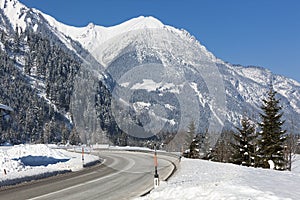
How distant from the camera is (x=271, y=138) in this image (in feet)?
115

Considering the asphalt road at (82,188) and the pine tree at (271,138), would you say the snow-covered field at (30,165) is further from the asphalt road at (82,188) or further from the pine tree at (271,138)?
the pine tree at (271,138)

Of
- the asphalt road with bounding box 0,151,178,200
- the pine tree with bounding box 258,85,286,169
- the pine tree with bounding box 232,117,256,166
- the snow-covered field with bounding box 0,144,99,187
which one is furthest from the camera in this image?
the pine tree with bounding box 232,117,256,166

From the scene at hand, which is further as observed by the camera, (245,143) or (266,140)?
(245,143)

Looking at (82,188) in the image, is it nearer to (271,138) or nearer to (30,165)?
(30,165)

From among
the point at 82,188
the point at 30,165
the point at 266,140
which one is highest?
the point at 266,140

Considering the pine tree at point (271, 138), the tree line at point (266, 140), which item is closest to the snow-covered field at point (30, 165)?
the pine tree at point (271, 138)

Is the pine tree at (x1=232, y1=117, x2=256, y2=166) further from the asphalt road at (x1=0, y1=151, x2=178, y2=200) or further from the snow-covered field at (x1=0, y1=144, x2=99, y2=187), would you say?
the asphalt road at (x1=0, y1=151, x2=178, y2=200)

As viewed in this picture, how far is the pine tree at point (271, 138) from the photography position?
1361 inches

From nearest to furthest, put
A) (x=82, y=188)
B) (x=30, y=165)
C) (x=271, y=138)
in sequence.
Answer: (x=82, y=188) → (x=30, y=165) → (x=271, y=138)

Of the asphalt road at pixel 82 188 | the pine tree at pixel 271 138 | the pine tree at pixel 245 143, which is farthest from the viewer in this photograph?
the pine tree at pixel 245 143

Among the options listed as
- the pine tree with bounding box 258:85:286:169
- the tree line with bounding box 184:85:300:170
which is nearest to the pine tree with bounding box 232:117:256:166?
the tree line with bounding box 184:85:300:170

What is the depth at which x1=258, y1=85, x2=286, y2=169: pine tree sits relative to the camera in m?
34.6

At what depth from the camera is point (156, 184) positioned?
590 inches

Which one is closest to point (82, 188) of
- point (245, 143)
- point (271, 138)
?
point (271, 138)
